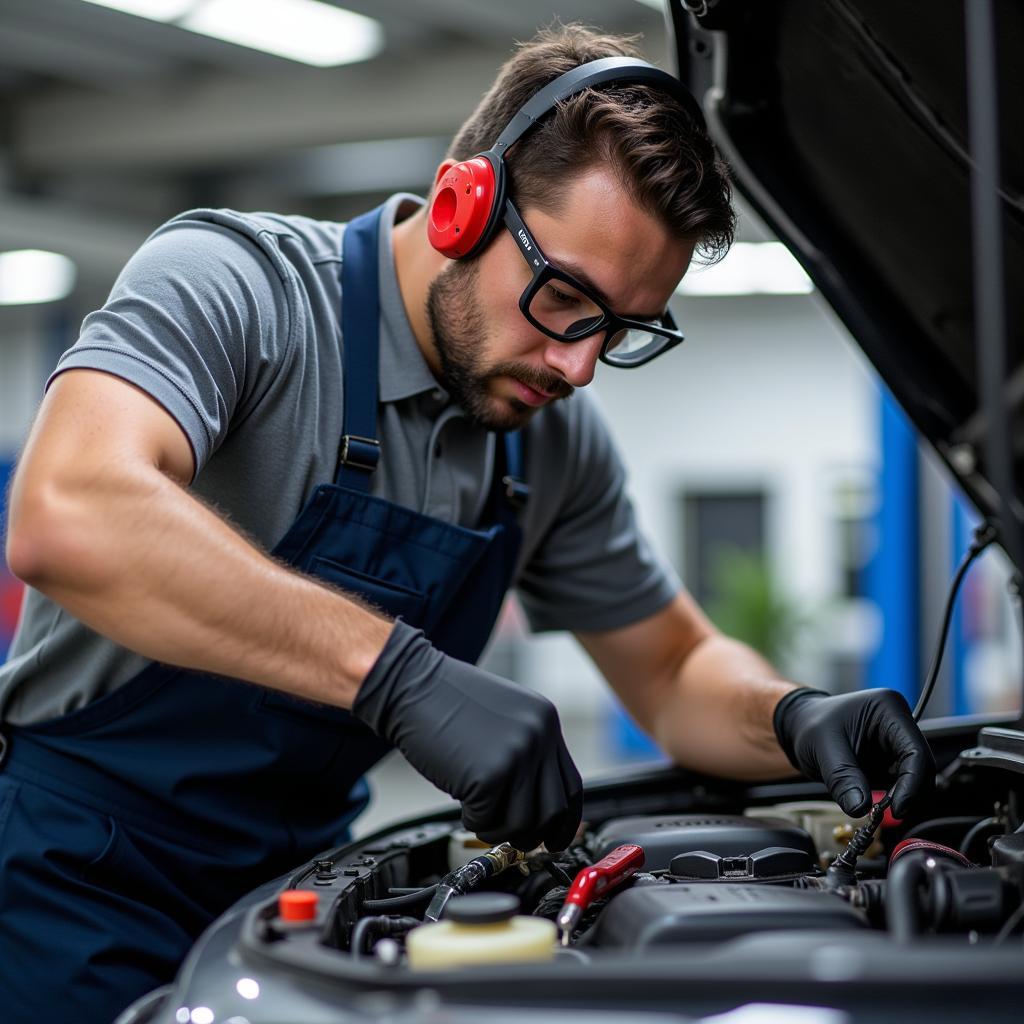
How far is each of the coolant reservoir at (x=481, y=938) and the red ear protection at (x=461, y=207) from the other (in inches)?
28.2

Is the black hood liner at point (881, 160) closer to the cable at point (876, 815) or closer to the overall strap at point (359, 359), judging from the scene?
the cable at point (876, 815)

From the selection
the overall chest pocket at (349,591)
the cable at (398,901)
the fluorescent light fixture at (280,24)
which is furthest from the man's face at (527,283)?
the fluorescent light fixture at (280,24)

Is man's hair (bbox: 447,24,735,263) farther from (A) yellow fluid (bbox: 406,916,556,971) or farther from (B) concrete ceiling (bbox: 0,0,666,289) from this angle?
(B) concrete ceiling (bbox: 0,0,666,289)

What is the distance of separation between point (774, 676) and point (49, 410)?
0.97 meters

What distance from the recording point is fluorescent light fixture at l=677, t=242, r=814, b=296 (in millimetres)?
6348

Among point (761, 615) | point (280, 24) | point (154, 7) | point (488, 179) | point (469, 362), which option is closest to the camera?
point (488, 179)

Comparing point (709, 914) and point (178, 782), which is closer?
point (709, 914)

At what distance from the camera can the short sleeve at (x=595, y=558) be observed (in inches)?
66.9

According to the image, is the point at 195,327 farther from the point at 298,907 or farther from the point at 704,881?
the point at 704,881

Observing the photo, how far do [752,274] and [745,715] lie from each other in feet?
18.7

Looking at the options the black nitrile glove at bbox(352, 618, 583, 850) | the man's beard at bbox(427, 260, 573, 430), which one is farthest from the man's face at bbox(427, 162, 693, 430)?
the black nitrile glove at bbox(352, 618, 583, 850)

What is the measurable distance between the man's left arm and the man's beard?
46cm

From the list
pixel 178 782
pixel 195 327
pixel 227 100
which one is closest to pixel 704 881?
pixel 178 782

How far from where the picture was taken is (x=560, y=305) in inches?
49.8
